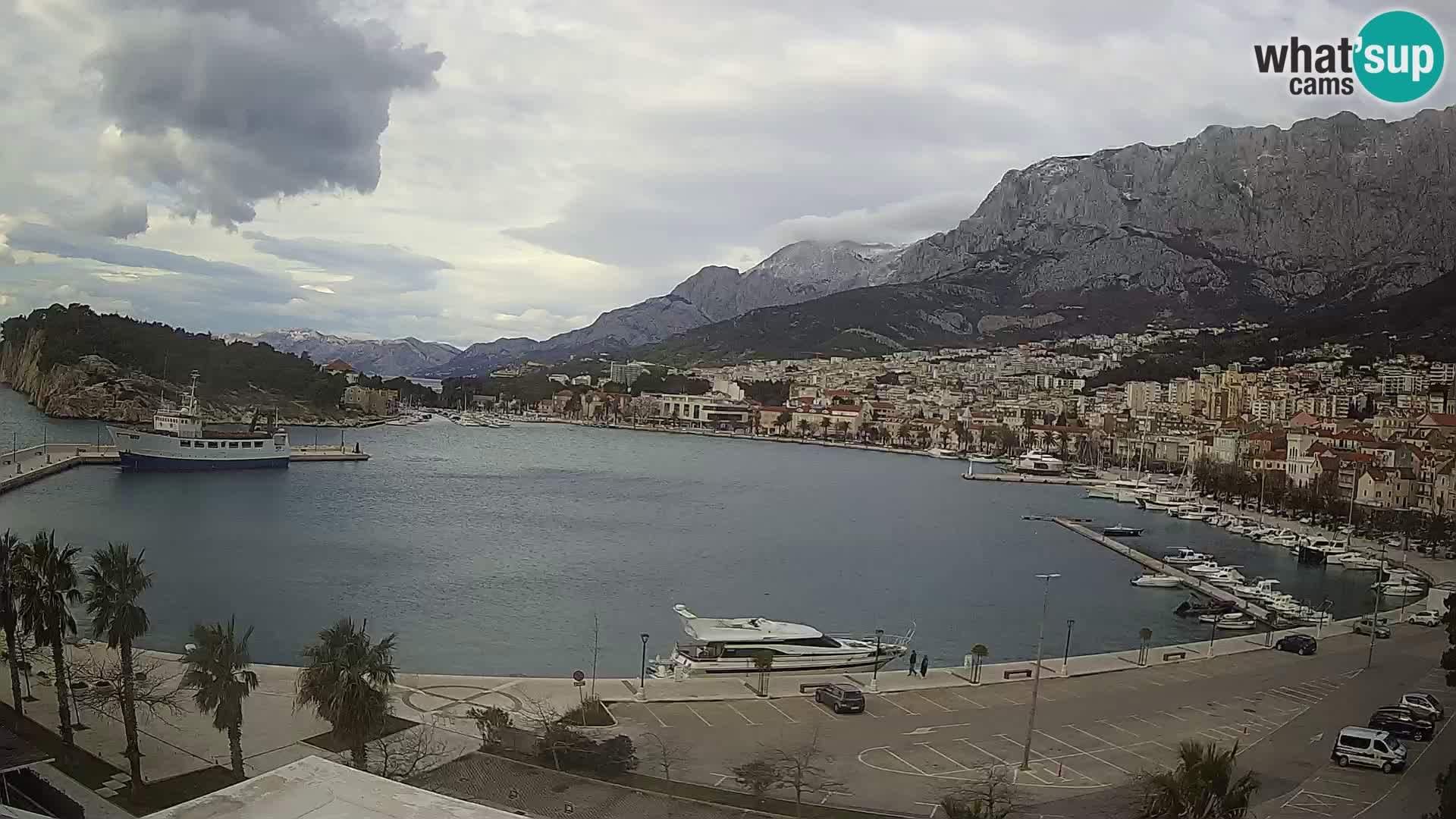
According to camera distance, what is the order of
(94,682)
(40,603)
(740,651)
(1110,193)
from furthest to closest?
1. (1110,193)
2. (740,651)
3. (94,682)
4. (40,603)

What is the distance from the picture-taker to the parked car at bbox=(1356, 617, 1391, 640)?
11.4m

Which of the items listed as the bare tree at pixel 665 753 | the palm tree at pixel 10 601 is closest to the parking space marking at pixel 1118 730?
the bare tree at pixel 665 753

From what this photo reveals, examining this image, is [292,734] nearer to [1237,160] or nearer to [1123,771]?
[1123,771]

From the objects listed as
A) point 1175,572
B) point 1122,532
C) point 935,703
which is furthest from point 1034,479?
point 935,703

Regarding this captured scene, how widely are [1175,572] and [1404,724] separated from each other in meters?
10.6

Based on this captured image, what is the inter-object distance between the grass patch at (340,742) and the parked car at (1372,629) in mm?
10743

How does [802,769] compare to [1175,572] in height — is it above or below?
above

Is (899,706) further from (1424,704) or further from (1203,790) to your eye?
(1424,704)

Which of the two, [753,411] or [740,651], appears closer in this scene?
[740,651]

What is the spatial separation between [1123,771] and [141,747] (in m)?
6.39

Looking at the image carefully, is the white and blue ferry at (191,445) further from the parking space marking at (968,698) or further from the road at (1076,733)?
the parking space marking at (968,698)

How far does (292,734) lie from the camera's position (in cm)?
652

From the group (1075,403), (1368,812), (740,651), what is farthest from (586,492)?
(1075,403)

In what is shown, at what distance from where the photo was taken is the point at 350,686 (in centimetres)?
534
